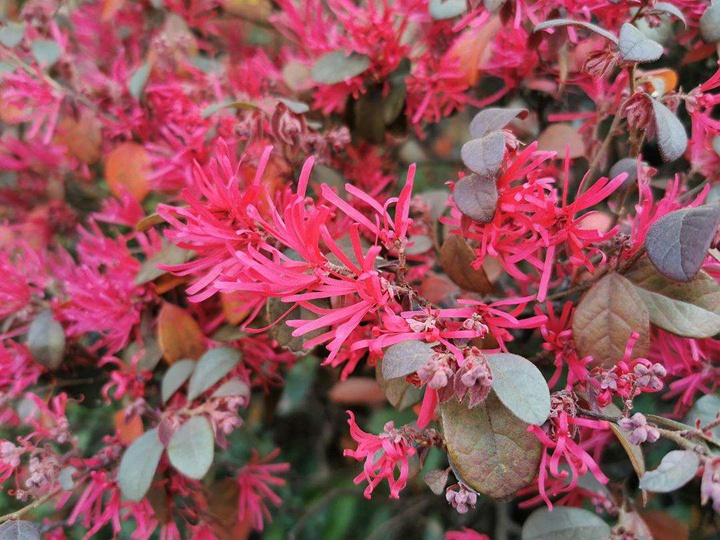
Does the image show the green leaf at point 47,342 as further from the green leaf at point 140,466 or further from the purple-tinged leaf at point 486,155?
the purple-tinged leaf at point 486,155

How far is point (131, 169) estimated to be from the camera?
81 centimetres

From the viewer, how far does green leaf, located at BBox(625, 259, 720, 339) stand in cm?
47

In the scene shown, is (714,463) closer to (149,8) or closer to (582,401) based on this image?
(582,401)

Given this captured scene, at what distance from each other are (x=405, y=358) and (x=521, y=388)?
0.27 ft

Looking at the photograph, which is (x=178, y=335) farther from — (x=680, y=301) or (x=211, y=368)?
(x=680, y=301)

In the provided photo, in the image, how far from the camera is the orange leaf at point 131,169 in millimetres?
804

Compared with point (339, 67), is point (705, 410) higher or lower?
lower

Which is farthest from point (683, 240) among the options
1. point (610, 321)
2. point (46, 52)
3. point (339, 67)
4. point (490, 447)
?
point (46, 52)

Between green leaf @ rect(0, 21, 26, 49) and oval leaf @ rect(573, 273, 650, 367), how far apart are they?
77 cm

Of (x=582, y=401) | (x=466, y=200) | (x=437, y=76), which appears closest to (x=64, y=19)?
(x=437, y=76)

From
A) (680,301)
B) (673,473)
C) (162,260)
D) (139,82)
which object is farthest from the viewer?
(139,82)

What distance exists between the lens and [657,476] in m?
0.40

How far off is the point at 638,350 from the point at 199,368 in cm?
41

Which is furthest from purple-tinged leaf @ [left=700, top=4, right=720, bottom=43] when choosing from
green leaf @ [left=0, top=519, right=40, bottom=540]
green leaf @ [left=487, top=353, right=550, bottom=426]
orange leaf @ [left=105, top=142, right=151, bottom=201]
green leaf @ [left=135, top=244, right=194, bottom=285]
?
green leaf @ [left=0, top=519, right=40, bottom=540]
